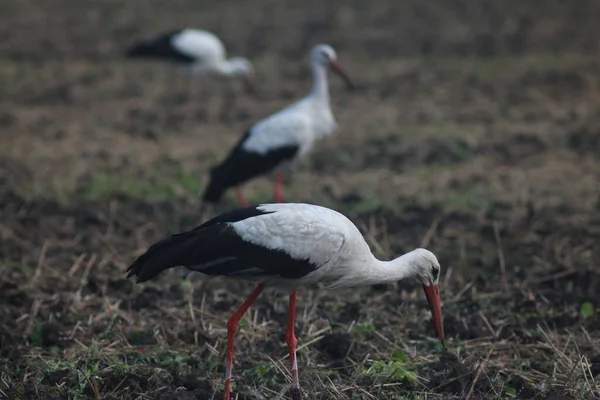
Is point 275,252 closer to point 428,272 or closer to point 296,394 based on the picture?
point 296,394

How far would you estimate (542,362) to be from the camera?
551 centimetres

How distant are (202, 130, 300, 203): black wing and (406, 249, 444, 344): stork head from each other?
3667 millimetres

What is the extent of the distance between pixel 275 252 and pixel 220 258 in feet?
0.95

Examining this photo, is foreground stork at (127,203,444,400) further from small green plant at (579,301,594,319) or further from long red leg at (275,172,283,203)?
long red leg at (275,172,283,203)

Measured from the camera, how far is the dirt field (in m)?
5.44

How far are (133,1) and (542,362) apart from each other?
50.1 feet

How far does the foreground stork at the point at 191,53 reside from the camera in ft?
46.4

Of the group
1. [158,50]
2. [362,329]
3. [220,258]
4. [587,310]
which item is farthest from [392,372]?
[158,50]

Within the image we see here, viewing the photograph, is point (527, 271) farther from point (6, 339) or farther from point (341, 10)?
point (341, 10)

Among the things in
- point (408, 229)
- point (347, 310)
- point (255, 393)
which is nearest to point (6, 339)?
point (255, 393)

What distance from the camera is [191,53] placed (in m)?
14.1

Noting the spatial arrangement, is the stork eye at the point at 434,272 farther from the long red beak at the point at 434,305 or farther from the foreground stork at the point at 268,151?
the foreground stork at the point at 268,151

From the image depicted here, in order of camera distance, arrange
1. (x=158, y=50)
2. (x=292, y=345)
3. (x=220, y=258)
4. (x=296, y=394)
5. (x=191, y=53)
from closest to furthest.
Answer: (x=296, y=394) < (x=220, y=258) < (x=292, y=345) < (x=191, y=53) < (x=158, y=50)

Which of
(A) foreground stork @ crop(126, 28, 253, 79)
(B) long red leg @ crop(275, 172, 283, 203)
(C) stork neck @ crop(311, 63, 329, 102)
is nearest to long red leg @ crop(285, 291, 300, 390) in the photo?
(B) long red leg @ crop(275, 172, 283, 203)
